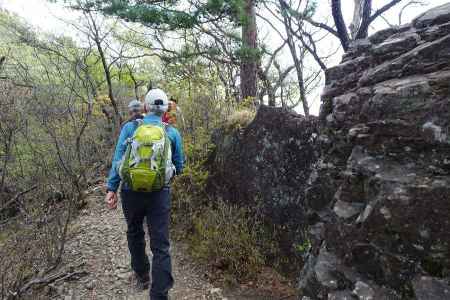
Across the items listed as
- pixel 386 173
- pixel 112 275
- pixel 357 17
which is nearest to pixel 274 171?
pixel 386 173

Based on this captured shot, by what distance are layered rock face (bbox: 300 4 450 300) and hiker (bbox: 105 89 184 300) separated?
3.83ft

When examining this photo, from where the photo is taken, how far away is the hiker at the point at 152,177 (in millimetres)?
2732

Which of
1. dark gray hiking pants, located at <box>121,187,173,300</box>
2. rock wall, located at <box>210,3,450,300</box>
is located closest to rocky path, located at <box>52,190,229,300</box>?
dark gray hiking pants, located at <box>121,187,173,300</box>

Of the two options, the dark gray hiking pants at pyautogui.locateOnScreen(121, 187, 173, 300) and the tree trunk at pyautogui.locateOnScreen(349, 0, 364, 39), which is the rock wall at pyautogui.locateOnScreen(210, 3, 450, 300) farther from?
the tree trunk at pyautogui.locateOnScreen(349, 0, 364, 39)

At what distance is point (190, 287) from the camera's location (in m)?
3.75

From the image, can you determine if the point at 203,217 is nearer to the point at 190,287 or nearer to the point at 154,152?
the point at 190,287

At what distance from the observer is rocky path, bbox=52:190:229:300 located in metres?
3.64

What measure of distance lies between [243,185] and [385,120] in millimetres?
2550

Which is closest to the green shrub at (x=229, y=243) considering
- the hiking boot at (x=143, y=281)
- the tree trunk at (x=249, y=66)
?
the hiking boot at (x=143, y=281)

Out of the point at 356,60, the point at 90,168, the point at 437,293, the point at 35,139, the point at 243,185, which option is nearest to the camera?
the point at 437,293

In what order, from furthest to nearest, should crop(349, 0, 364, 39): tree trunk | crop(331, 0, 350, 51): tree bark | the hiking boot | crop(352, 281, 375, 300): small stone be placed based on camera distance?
crop(349, 0, 364, 39): tree trunk
crop(331, 0, 350, 51): tree bark
the hiking boot
crop(352, 281, 375, 300): small stone

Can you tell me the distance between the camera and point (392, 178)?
2.07 m

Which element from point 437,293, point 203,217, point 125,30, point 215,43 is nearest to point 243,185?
point 203,217

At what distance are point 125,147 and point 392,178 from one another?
2.12 meters
